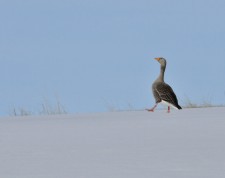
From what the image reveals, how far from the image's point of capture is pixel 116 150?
5.16m

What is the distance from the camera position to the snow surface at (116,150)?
163 inches

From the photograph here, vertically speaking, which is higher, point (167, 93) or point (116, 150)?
point (116, 150)

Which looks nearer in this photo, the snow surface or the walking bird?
the snow surface

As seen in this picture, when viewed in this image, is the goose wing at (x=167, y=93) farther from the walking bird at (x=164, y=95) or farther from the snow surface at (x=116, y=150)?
the snow surface at (x=116, y=150)

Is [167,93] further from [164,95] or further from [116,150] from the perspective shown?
[116,150]

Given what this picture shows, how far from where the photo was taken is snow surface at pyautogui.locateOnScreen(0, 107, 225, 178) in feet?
13.6

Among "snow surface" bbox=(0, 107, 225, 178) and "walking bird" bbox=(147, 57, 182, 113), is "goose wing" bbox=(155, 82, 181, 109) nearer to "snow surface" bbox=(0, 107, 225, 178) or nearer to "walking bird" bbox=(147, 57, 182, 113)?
"walking bird" bbox=(147, 57, 182, 113)

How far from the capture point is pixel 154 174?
3.98 metres

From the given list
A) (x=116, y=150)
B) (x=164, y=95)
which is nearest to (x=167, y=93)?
(x=164, y=95)

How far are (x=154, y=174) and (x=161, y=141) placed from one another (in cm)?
176

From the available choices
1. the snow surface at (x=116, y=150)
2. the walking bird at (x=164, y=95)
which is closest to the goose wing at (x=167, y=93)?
the walking bird at (x=164, y=95)

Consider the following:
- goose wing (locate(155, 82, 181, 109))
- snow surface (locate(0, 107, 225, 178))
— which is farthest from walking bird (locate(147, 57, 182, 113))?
snow surface (locate(0, 107, 225, 178))

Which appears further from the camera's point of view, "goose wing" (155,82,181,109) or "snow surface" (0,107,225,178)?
"goose wing" (155,82,181,109)

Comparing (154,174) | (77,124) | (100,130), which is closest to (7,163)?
(154,174)
